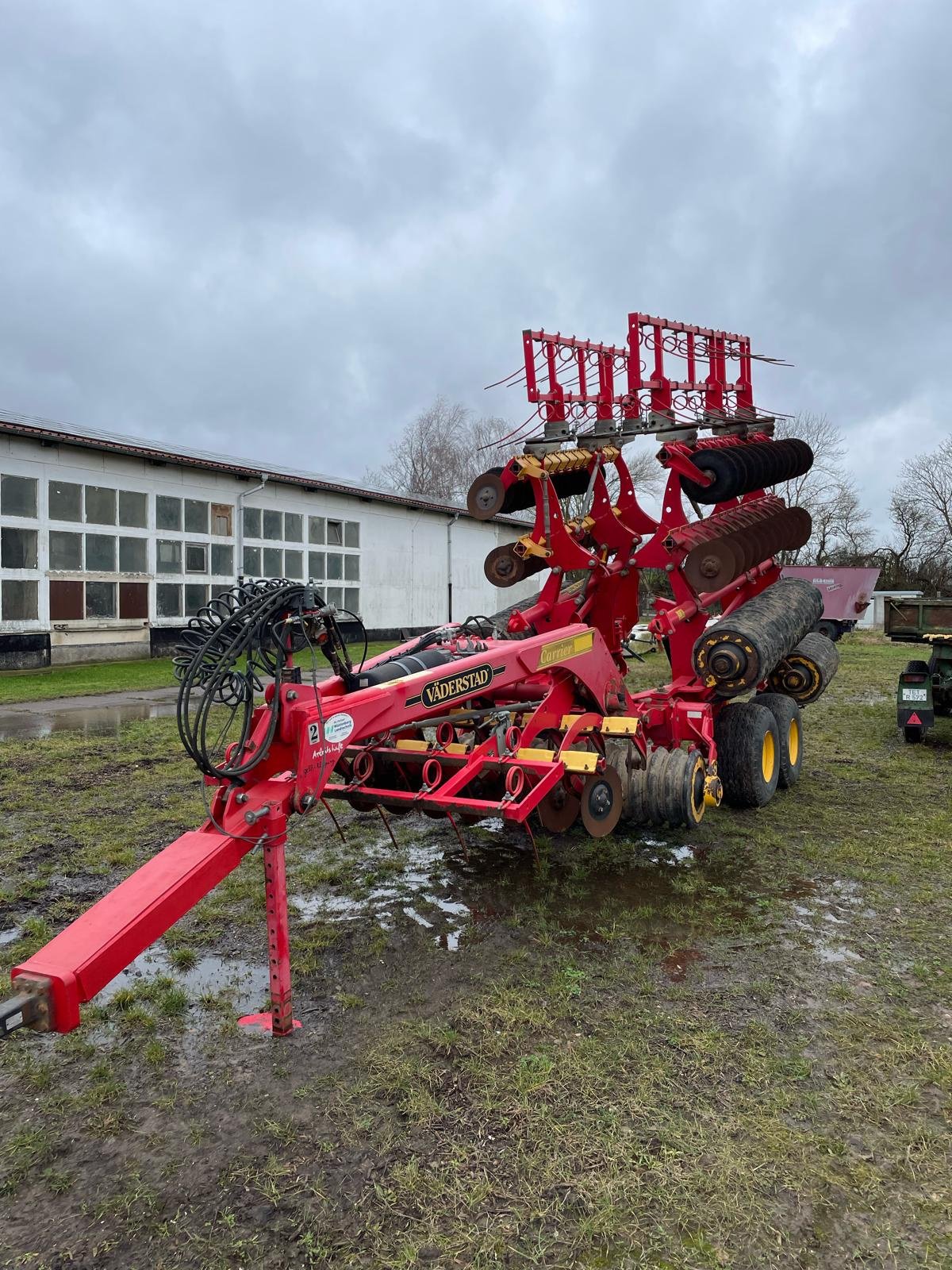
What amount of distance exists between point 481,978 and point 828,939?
76.9 inches

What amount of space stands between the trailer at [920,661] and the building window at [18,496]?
15582 mm

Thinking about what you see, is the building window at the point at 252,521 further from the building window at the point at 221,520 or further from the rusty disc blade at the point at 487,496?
the rusty disc blade at the point at 487,496

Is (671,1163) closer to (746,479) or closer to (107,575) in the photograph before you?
(746,479)

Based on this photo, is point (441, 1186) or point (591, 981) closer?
point (441, 1186)

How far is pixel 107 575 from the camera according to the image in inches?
758

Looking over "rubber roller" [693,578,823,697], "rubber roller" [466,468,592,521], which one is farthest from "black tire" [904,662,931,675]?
"rubber roller" [466,468,592,521]

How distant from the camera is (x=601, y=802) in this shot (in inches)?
206

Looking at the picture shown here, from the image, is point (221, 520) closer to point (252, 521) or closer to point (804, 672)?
point (252, 521)

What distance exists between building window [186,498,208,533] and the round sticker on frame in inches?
710

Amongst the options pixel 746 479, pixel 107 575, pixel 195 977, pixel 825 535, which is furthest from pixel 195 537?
pixel 825 535

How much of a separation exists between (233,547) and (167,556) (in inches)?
69.0

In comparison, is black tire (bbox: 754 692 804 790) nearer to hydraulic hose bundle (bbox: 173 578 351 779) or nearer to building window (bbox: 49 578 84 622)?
hydraulic hose bundle (bbox: 173 578 351 779)

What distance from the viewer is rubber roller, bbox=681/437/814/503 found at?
7.19m

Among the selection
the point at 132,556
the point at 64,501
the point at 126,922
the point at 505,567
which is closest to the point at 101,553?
the point at 132,556
